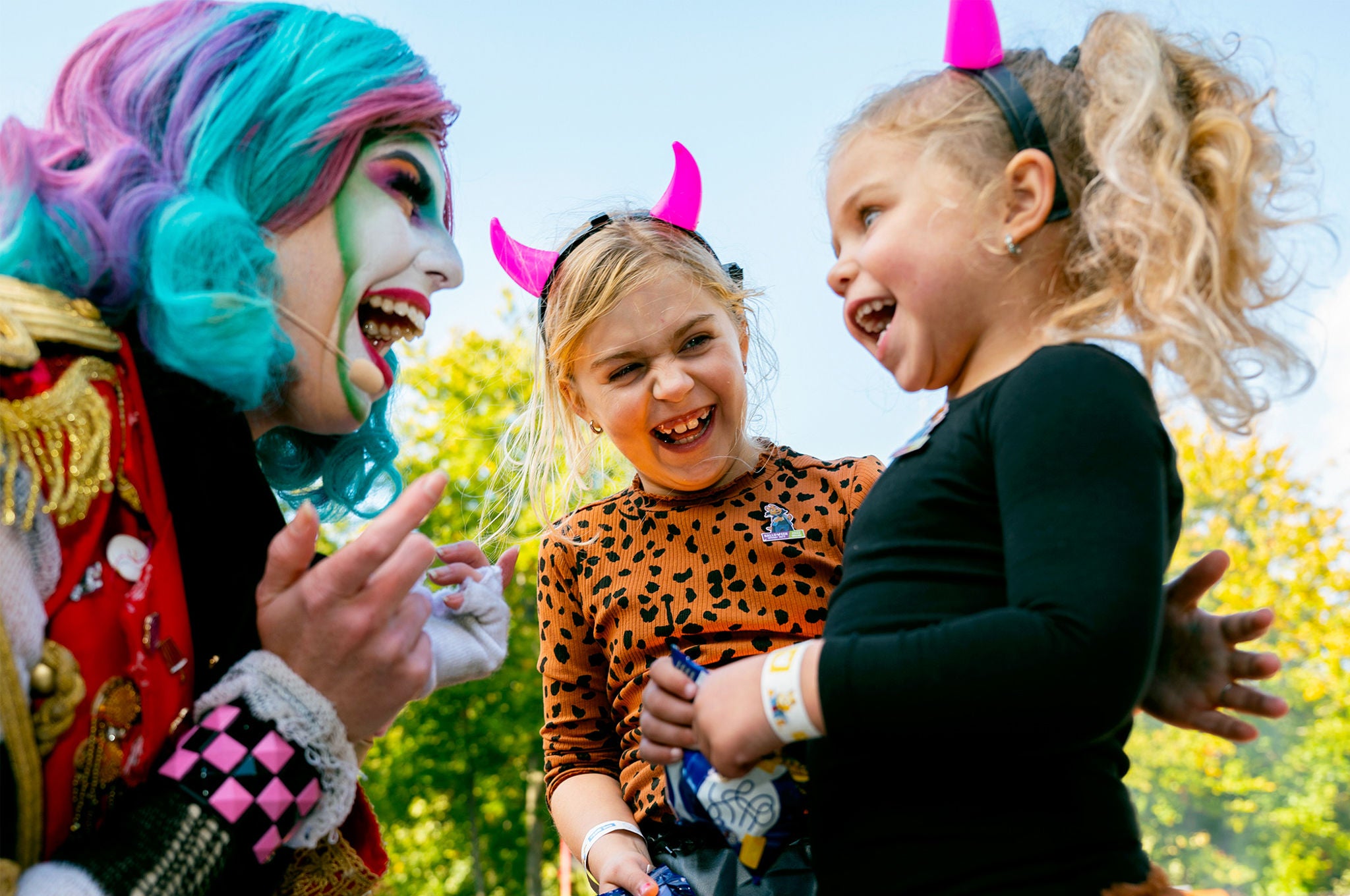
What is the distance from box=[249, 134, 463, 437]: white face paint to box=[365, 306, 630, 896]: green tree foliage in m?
12.3

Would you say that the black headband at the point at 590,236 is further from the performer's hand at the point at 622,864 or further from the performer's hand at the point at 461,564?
the performer's hand at the point at 622,864

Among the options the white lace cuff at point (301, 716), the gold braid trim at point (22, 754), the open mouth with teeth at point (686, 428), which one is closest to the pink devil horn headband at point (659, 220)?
the open mouth with teeth at point (686, 428)

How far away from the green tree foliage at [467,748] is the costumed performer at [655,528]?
38.0 feet

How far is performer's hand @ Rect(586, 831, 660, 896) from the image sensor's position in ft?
7.25

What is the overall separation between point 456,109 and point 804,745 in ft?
4.78

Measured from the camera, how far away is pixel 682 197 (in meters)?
2.99

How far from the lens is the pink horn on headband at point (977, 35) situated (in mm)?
1959

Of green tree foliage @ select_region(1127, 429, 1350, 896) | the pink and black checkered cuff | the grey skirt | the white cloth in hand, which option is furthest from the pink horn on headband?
green tree foliage @ select_region(1127, 429, 1350, 896)

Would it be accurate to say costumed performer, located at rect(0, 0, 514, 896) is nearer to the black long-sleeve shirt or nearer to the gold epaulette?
the gold epaulette

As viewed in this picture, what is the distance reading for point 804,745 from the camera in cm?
171

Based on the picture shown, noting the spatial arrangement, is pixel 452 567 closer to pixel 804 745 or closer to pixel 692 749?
pixel 692 749

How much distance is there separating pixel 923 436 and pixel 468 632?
Result: 2.97 ft

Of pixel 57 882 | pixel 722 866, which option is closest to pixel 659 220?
pixel 722 866

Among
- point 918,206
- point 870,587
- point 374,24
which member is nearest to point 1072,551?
point 870,587
